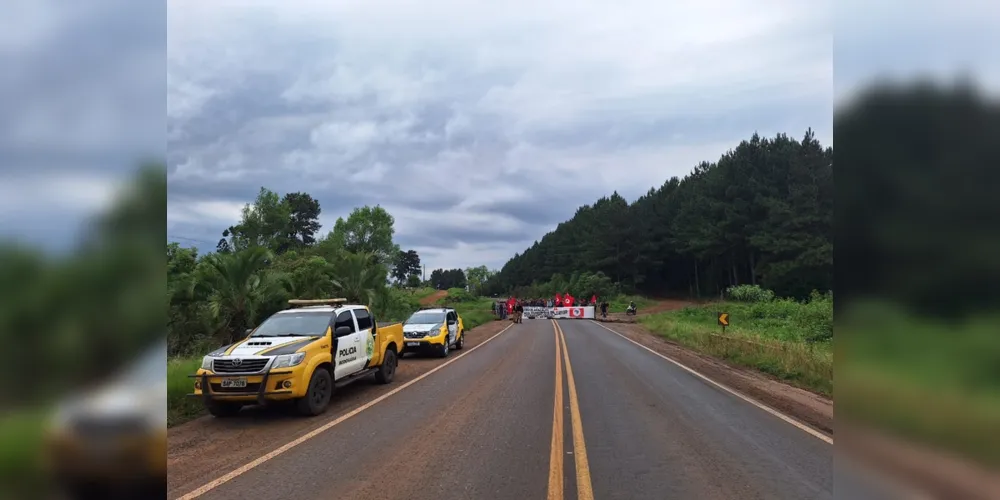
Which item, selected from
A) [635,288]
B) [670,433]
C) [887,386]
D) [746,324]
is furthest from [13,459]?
[635,288]

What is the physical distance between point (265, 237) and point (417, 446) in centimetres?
2992

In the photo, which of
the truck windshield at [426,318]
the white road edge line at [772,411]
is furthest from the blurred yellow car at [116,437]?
the truck windshield at [426,318]

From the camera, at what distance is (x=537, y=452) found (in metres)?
6.39

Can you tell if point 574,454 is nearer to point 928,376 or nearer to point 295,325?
point 928,376

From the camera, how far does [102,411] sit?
1261mm

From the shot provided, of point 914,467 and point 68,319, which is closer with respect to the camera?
point 68,319

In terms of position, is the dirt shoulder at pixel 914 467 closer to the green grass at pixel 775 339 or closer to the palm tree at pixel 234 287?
the green grass at pixel 775 339

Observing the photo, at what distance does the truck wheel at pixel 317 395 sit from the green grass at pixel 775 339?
7.06 meters

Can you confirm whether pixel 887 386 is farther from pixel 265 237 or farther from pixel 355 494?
pixel 265 237

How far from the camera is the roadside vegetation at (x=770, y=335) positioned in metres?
12.4

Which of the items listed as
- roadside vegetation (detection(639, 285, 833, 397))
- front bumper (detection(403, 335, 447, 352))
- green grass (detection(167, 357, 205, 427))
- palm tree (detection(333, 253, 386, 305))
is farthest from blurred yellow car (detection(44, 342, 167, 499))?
palm tree (detection(333, 253, 386, 305))

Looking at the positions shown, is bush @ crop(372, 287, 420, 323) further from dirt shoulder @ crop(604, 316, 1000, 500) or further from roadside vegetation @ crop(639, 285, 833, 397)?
dirt shoulder @ crop(604, 316, 1000, 500)

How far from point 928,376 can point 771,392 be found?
11347 millimetres

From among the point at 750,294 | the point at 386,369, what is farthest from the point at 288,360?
the point at 750,294
